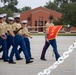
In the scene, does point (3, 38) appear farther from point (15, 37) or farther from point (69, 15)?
point (69, 15)

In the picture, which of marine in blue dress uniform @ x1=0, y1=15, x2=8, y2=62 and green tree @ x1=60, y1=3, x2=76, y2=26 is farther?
Answer: green tree @ x1=60, y1=3, x2=76, y2=26

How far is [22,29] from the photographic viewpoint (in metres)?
11.8

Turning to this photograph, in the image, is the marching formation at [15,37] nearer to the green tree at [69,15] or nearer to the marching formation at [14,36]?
the marching formation at [14,36]

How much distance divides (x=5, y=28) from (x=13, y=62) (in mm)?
1283

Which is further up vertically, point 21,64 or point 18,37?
point 18,37

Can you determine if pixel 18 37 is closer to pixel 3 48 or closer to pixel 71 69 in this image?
pixel 3 48

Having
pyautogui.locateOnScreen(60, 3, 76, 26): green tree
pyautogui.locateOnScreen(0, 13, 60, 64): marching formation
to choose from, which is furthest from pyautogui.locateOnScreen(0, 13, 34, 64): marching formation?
pyautogui.locateOnScreen(60, 3, 76, 26): green tree

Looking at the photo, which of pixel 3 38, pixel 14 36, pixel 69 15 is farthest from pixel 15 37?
pixel 69 15

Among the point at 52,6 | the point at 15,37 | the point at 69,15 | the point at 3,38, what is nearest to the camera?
the point at 15,37

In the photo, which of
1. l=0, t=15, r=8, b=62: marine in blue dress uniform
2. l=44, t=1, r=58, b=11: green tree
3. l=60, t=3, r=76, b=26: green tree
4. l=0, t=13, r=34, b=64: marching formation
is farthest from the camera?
l=44, t=1, r=58, b=11: green tree

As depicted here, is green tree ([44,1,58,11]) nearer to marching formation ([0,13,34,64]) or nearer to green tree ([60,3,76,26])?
green tree ([60,3,76,26])

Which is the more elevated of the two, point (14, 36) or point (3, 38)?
point (14, 36)

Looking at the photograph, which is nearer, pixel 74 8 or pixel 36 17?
pixel 74 8

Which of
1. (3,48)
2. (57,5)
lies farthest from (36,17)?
(3,48)
